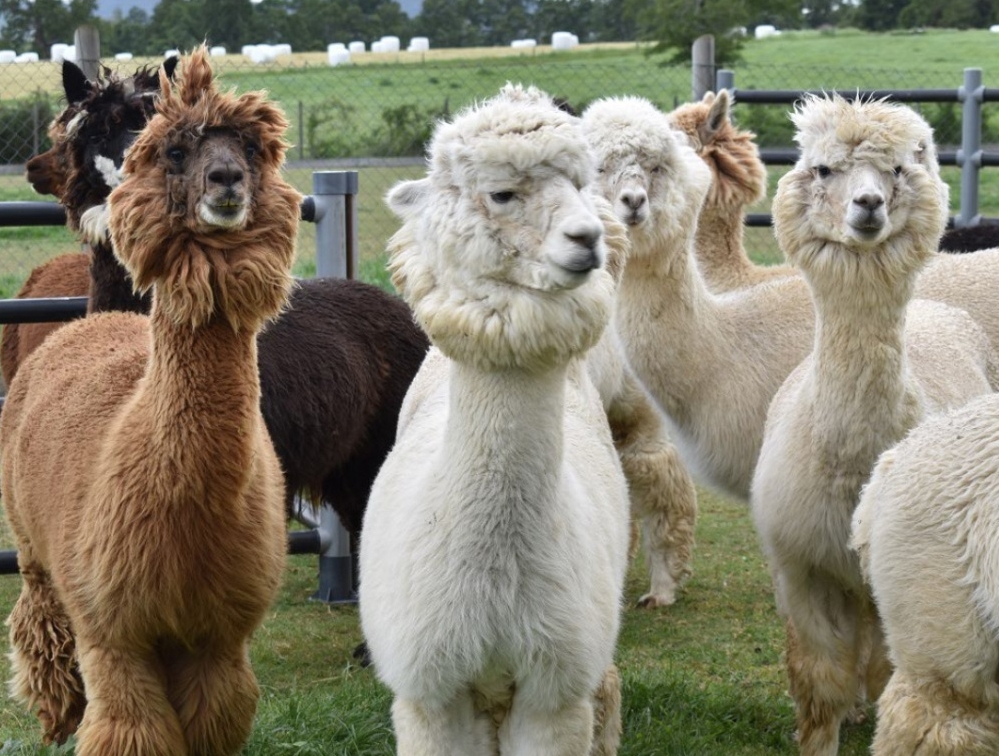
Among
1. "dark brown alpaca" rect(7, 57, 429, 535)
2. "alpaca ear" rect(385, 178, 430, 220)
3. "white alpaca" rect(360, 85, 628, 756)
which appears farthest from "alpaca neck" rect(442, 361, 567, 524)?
"dark brown alpaca" rect(7, 57, 429, 535)

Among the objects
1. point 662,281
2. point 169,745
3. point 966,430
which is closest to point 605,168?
point 662,281

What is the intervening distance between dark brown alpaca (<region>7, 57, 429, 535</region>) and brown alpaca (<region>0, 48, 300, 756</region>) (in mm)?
1077

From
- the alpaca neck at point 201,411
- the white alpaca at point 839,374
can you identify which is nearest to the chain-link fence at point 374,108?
the white alpaca at point 839,374

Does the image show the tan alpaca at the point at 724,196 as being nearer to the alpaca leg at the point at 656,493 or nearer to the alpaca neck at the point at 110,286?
the alpaca leg at the point at 656,493

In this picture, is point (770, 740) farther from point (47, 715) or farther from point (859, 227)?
point (47, 715)

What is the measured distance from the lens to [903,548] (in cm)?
346

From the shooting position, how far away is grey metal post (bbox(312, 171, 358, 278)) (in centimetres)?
A: 587

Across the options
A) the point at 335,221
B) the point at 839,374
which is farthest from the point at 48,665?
the point at 839,374

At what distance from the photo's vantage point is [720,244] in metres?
6.84

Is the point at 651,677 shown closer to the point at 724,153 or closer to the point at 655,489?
the point at 655,489

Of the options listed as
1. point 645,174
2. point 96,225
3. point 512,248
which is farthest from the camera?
point 645,174

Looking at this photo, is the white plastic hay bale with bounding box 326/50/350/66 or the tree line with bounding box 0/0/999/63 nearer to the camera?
the tree line with bounding box 0/0/999/63

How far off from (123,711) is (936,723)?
1.98m

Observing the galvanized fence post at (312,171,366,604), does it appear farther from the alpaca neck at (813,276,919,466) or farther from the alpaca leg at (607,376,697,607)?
the alpaca neck at (813,276,919,466)
